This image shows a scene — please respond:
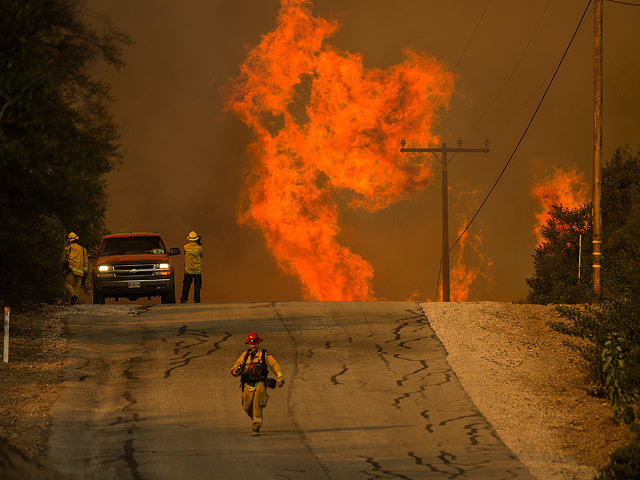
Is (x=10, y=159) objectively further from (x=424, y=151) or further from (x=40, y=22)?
(x=424, y=151)

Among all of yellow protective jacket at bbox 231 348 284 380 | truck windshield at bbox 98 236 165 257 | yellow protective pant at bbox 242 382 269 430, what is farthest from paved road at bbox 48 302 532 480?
truck windshield at bbox 98 236 165 257

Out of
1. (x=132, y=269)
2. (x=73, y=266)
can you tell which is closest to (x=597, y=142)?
(x=132, y=269)

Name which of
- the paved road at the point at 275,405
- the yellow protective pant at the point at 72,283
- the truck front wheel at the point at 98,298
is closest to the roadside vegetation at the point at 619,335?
the paved road at the point at 275,405

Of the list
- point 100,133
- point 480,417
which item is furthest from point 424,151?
point 100,133

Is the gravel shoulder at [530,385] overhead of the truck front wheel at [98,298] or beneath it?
beneath

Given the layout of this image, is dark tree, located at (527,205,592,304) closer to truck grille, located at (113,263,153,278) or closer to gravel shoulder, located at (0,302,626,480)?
gravel shoulder, located at (0,302,626,480)

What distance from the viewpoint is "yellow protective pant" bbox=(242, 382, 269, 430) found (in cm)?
1357

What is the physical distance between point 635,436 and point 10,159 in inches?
339

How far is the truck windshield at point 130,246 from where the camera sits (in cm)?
2712

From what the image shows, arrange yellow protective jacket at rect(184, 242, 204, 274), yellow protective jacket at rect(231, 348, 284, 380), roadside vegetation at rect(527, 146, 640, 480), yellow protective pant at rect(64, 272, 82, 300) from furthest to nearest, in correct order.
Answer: yellow protective jacket at rect(184, 242, 204, 274) < yellow protective pant at rect(64, 272, 82, 300) < yellow protective jacket at rect(231, 348, 284, 380) < roadside vegetation at rect(527, 146, 640, 480)

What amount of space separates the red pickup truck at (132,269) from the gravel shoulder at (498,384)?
79 cm

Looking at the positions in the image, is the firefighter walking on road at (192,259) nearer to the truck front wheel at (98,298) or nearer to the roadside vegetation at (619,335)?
the truck front wheel at (98,298)

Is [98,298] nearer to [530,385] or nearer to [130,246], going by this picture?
[130,246]

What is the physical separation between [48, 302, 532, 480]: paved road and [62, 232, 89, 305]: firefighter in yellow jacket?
215cm
